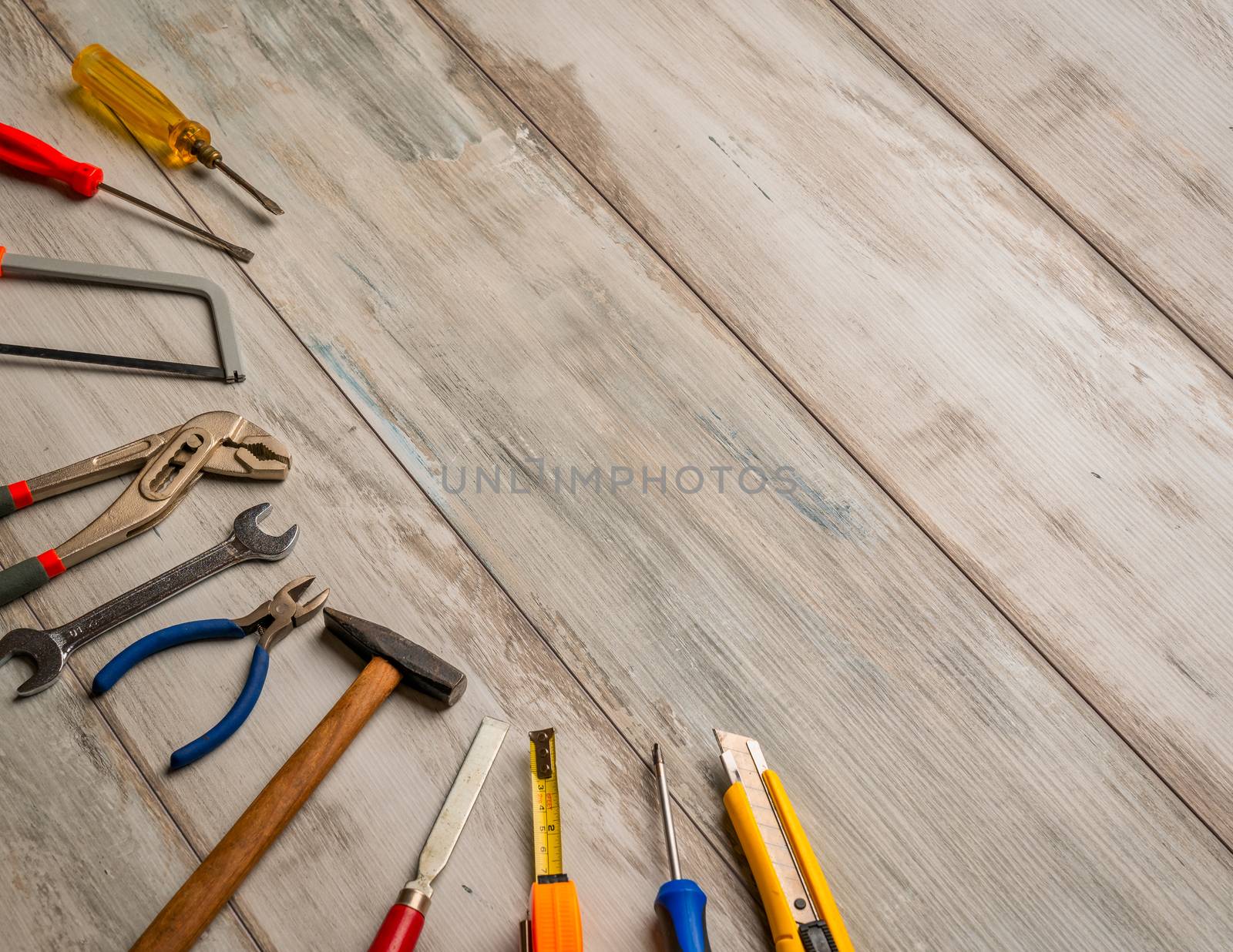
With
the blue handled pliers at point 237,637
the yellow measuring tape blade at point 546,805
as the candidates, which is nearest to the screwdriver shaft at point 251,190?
the blue handled pliers at point 237,637

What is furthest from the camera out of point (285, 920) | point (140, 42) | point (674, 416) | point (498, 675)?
point (140, 42)

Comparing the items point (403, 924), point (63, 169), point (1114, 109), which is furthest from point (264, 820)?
point (1114, 109)

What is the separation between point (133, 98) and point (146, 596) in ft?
2.09

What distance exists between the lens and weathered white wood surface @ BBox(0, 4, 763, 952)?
84cm

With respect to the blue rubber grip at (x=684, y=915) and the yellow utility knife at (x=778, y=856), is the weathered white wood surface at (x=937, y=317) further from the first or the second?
the blue rubber grip at (x=684, y=915)

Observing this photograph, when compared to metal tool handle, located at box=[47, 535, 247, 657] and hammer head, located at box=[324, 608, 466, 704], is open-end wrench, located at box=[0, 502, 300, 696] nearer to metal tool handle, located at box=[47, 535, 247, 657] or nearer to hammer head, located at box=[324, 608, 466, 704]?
metal tool handle, located at box=[47, 535, 247, 657]

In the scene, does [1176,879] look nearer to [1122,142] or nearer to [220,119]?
[1122,142]

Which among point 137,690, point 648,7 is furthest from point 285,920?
point 648,7

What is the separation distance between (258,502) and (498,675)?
315 mm

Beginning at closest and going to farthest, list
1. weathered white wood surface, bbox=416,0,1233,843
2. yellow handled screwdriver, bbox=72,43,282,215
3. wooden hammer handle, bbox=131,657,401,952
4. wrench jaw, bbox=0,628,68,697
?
wooden hammer handle, bbox=131,657,401,952
wrench jaw, bbox=0,628,68,697
weathered white wood surface, bbox=416,0,1233,843
yellow handled screwdriver, bbox=72,43,282,215

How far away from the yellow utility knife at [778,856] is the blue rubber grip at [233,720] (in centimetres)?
44

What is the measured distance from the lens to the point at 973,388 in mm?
1122

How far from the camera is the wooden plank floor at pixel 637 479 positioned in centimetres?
88

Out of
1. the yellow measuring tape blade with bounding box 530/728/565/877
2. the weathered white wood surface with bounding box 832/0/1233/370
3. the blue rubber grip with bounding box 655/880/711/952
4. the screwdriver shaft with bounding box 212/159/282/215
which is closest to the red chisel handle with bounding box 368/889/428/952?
the yellow measuring tape blade with bounding box 530/728/565/877
